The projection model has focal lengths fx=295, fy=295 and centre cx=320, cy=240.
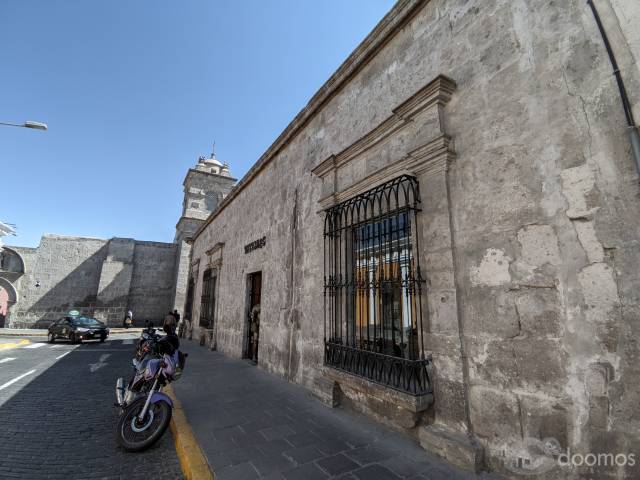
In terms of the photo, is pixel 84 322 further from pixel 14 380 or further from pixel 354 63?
pixel 354 63

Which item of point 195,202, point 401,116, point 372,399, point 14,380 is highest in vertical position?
point 195,202

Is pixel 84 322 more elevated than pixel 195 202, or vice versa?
pixel 195 202

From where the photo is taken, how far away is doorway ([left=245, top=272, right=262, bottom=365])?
7.27 m

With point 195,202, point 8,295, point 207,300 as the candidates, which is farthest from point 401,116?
point 8,295

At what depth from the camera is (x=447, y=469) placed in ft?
7.74

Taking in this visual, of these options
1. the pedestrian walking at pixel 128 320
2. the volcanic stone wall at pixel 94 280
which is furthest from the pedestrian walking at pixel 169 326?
the volcanic stone wall at pixel 94 280

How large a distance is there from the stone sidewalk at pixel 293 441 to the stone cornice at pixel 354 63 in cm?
474

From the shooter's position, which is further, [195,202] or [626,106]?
[195,202]

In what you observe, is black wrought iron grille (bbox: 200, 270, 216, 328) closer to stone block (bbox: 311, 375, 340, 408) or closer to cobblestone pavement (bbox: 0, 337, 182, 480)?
cobblestone pavement (bbox: 0, 337, 182, 480)

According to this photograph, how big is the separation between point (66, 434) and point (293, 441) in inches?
104

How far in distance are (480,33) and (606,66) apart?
3.92 feet

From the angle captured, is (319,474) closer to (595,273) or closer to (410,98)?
(595,273)

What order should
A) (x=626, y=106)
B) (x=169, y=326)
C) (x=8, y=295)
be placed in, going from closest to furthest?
(x=626, y=106)
(x=169, y=326)
(x=8, y=295)

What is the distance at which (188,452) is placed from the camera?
2.65 metres
